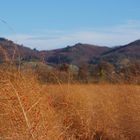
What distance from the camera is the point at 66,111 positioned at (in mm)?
10758

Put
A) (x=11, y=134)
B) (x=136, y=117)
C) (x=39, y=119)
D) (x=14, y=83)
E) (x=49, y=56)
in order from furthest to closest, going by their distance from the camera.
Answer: (x=49, y=56) < (x=136, y=117) < (x=14, y=83) < (x=39, y=119) < (x=11, y=134)

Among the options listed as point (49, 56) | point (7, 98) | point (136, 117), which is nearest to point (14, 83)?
point (7, 98)

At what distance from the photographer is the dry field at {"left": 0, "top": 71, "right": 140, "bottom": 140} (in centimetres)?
851

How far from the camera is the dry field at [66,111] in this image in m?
8.51

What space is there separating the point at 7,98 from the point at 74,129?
1811 mm

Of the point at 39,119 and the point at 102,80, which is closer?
the point at 39,119

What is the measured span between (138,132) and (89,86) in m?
3.53

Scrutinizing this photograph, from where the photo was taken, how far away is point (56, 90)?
11766mm

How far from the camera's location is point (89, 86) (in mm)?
13336

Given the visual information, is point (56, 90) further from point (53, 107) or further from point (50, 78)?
point (53, 107)

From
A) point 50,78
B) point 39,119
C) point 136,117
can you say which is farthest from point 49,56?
point 39,119

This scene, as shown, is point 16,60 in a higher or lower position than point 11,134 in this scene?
higher

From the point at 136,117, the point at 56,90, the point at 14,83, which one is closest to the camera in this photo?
the point at 14,83

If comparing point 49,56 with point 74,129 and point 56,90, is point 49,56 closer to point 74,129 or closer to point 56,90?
point 56,90
